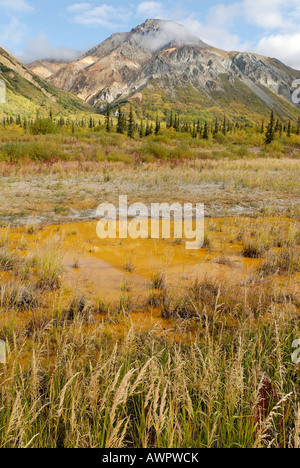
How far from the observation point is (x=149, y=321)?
132 inches

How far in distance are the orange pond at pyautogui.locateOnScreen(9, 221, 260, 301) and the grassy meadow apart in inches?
1.9

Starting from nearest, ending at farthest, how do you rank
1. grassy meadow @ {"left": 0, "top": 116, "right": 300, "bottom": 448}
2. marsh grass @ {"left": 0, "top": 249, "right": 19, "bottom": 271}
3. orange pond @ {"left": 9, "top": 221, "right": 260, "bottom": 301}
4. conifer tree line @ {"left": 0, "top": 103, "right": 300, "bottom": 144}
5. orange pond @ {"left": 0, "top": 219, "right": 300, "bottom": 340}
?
grassy meadow @ {"left": 0, "top": 116, "right": 300, "bottom": 448} → orange pond @ {"left": 0, "top": 219, "right": 300, "bottom": 340} → orange pond @ {"left": 9, "top": 221, "right": 260, "bottom": 301} → marsh grass @ {"left": 0, "top": 249, "right": 19, "bottom": 271} → conifer tree line @ {"left": 0, "top": 103, "right": 300, "bottom": 144}

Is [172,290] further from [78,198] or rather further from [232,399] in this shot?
[78,198]

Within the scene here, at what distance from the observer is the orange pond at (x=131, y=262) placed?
4.25 meters

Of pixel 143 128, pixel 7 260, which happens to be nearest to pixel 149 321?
pixel 7 260

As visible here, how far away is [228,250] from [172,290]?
2379 mm

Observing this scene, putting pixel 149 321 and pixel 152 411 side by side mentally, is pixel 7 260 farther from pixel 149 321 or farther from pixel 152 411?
pixel 152 411

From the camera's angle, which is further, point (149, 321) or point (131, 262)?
point (131, 262)

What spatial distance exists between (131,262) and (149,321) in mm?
1794

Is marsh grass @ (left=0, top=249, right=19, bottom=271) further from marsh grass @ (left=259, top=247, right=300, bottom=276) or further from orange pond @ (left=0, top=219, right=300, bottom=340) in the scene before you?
marsh grass @ (left=259, top=247, right=300, bottom=276)

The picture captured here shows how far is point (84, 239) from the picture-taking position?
256 inches

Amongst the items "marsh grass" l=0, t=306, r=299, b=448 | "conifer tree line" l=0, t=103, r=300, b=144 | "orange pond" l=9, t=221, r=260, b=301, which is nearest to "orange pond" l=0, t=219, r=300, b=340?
"orange pond" l=9, t=221, r=260, b=301

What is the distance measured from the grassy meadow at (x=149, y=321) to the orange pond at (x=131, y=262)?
0.15 feet

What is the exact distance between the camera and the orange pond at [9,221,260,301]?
13.9 feet
